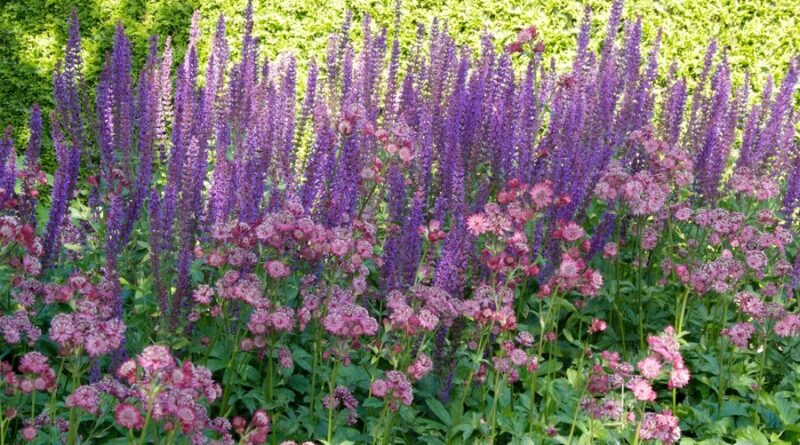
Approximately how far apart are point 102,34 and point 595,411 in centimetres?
550

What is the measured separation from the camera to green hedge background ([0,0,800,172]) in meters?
7.09

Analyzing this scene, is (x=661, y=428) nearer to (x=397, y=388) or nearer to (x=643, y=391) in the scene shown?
(x=643, y=391)

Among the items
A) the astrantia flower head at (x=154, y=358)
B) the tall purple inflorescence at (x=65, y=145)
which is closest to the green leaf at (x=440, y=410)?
the astrantia flower head at (x=154, y=358)

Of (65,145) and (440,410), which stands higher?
(65,145)

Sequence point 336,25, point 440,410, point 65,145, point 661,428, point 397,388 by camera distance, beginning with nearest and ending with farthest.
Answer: point 397,388 < point 661,428 < point 440,410 < point 65,145 < point 336,25

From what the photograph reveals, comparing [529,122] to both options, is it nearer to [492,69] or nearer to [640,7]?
[492,69]

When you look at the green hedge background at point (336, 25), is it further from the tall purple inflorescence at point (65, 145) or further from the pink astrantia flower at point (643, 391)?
the pink astrantia flower at point (643, 391)

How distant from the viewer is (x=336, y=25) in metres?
7.64

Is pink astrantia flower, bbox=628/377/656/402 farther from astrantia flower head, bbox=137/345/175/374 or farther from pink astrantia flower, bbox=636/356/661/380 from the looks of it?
astrantia flower head, bbox=137/345/175/374

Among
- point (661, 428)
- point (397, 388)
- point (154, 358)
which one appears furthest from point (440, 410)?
point (154, 358)

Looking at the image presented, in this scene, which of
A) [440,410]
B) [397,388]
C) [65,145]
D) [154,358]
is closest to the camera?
[154,358]

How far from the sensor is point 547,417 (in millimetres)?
3670

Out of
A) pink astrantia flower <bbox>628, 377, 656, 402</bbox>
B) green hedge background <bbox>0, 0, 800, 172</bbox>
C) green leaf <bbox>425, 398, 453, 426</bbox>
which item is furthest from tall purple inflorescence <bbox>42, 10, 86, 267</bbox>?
pink astrantia flower <bbox>628, 377, 656, 402</bbox>

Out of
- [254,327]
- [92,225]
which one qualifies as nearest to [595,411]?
[254,327]
